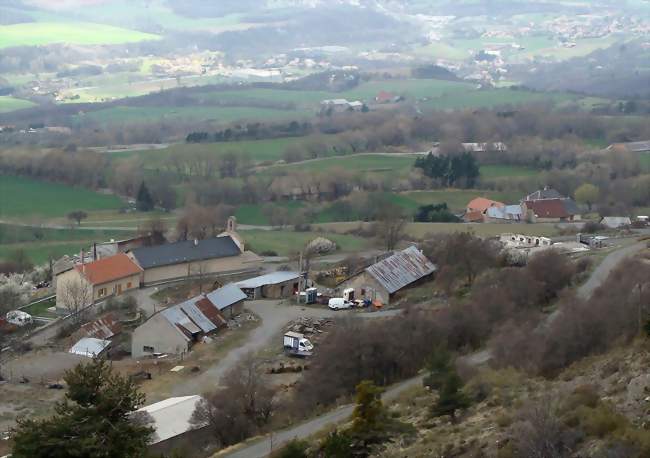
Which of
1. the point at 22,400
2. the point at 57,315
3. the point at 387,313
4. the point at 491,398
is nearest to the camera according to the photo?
the point at 491,398

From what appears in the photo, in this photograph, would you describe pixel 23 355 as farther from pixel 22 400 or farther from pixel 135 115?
pixel 135 115

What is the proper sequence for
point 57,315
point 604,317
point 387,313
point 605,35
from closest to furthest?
point 604,317
point 387,313
point 57,315
point 605,35

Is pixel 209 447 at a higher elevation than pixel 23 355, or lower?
higher

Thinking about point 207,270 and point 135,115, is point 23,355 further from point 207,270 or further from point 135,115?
point 135,115

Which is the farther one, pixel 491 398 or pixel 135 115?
pixel 135 115

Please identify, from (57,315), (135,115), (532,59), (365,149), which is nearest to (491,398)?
(57,315)

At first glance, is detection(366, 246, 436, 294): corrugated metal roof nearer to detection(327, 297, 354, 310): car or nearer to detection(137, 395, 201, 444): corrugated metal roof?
detection(327, 297, 354, 310): car

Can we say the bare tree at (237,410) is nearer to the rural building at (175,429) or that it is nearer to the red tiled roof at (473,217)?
the rural building at (175,429)

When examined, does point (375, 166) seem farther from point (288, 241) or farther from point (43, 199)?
point (288, 241)
